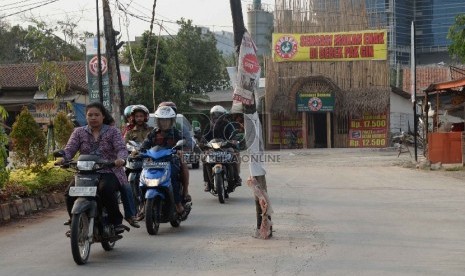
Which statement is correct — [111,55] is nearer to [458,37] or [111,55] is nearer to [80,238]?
[458,37]

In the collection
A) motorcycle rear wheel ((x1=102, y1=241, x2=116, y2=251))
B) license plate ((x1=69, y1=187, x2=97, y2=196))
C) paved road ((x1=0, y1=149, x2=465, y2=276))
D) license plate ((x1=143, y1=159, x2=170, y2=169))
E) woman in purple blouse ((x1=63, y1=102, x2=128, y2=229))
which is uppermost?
woman in purple blouse ((x1=63, y1=102, x2=128, y2=229))

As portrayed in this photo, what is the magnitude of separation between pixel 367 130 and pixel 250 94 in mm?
32575

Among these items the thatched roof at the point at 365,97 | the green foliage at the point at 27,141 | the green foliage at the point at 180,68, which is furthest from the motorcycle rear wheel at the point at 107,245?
the thatched roof at the point at 365,97

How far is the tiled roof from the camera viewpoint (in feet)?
142

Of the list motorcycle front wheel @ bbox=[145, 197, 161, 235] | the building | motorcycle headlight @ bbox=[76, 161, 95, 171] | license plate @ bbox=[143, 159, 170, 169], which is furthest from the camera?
the building

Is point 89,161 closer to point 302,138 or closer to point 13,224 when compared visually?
point 13,224

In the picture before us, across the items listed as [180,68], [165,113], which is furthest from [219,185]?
[180,68]

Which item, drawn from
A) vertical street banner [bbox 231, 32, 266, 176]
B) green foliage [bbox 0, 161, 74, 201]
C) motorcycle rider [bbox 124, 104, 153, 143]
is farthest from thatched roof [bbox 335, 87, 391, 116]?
vertical street banner [bbox 231, 32, 266, 176]

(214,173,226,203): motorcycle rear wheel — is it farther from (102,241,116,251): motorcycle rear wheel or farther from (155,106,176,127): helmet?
(102,241,116,251): motorcycle rear wheel

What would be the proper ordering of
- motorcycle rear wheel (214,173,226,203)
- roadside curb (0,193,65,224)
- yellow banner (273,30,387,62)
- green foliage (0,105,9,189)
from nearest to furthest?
green foliage (0,105,9,189) < roadside curb (0,193,65,224) < motorcycle rear wheel (214,173,226,203) < yellow banner (273,30,387,62)

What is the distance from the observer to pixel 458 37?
2119 cm

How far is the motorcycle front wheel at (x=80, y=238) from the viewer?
7328 millimetres

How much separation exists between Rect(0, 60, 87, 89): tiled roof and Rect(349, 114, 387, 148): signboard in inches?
668

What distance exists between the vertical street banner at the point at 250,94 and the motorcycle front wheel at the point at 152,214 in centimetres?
137
